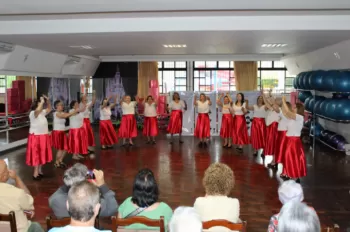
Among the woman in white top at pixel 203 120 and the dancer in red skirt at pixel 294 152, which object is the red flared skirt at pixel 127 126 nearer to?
the woman in white top at pixel 203 120

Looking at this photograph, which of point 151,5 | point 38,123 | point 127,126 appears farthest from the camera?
point 127,126

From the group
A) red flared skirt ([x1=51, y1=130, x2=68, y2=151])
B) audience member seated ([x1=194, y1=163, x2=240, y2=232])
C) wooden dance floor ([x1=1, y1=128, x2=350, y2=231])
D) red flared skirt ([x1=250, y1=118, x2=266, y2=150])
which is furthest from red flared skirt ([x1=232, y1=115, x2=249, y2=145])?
audience member seated ([x1=194, y1=163, x2=240, y2=232])

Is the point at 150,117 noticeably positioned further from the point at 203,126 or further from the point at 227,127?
the point at 227,127

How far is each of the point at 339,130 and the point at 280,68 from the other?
6.12m

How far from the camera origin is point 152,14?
222 inches

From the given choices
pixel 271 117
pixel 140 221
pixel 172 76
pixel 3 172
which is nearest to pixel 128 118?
pixel 271 117

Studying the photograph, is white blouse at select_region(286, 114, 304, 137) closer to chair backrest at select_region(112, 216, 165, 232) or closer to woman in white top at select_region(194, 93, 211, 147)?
chair backrest at select_region(112, 216, 165, 232)

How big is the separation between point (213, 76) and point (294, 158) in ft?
31.5

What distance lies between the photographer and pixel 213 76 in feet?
48.5

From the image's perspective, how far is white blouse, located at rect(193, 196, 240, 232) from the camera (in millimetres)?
2660

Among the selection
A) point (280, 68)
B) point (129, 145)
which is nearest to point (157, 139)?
point (129, 145)

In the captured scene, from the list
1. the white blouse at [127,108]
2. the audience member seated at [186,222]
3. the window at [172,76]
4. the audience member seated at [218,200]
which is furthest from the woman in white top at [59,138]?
the window at [172,76]

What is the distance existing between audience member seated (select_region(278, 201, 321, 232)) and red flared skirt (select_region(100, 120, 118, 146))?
284 inches

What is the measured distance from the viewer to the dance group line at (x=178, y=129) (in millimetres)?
5480
